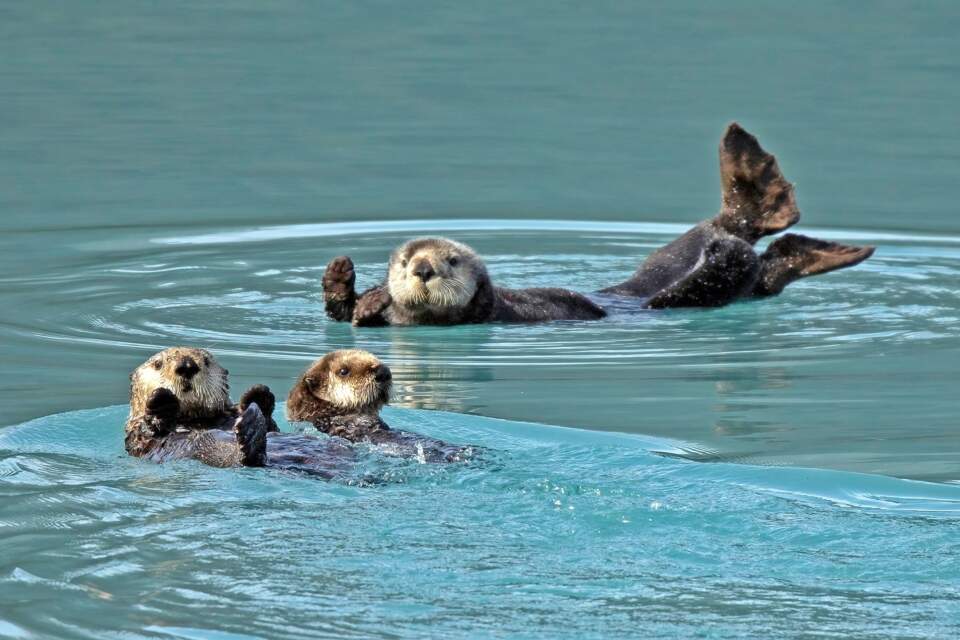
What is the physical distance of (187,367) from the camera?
21.9 feet

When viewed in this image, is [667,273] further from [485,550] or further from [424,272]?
[485,550]

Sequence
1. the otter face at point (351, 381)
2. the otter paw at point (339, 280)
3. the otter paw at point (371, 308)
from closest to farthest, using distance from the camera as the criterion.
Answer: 1. the otter face at point (351, 381)
2. the otter paw at point (339, 280)
3. the otter paw at point (371, 308)

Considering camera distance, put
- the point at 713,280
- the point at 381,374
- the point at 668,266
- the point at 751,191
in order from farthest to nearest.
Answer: the point at 751,191 → the point at 668,266 → the point at 713,280 → the point at 381,374

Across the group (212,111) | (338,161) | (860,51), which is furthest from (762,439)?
(860,51)

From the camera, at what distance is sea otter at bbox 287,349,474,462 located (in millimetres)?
6539

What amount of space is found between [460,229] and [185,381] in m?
6.43

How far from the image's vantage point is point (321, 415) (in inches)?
276

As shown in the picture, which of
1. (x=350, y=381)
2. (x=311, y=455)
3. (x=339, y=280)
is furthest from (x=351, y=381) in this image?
(x=339, y=280)

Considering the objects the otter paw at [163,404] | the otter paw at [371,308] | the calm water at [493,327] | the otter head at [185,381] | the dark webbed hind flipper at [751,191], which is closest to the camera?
the calm water at [493,327]

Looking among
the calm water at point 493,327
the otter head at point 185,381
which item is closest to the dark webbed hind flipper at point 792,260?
the calm water at point 493,327

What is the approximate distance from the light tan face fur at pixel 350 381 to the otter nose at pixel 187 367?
55cm

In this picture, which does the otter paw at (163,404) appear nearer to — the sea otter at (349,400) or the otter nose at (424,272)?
the sea otter at (349,400)

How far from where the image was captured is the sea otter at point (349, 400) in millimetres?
6539

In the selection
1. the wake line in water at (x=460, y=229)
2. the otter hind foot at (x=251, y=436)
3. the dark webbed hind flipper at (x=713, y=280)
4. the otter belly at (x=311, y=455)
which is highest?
the wake line in water at (x=460, y=229)
